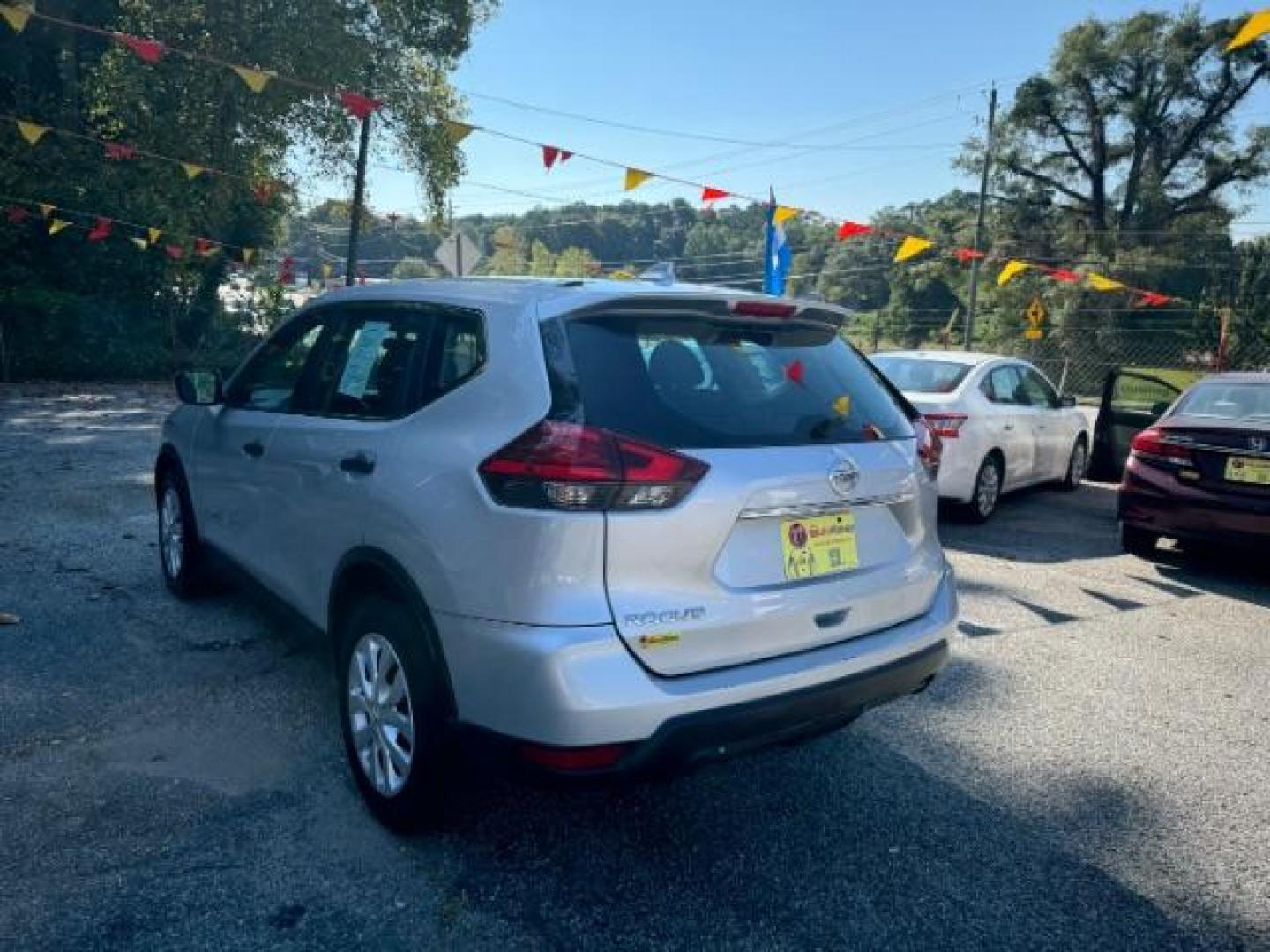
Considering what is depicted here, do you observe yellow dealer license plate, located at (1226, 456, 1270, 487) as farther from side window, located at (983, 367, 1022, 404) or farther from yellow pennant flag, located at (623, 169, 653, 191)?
yellow pennant flag, located at (623, 169, 653, 191)

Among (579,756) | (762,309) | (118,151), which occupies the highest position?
(118,151)

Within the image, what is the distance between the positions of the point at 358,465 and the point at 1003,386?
22.5 ft

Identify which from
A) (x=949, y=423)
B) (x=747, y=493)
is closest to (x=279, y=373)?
(x=747, y=493)

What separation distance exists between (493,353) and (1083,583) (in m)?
5.00

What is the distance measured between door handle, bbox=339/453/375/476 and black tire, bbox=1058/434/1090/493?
8601 mm

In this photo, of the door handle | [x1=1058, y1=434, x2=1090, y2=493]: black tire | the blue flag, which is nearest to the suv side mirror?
the door handle

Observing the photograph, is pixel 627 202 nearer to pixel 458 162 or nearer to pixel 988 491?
pixel 458 162

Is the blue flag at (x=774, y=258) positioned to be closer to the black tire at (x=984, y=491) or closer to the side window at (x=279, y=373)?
the black tire at (x=984, y=491)

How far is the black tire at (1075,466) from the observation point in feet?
31.6

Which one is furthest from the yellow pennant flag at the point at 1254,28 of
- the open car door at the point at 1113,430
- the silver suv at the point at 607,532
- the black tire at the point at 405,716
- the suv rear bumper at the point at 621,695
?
the black tire at the point at 405,716

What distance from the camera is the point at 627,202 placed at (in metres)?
79.8

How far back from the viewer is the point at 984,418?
7.59m

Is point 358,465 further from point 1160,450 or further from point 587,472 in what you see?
point 1160,450

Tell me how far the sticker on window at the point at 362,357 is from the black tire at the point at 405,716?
758 mm
